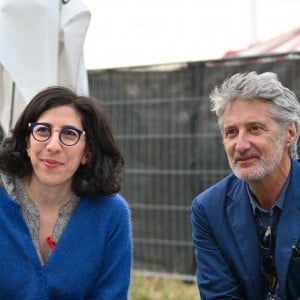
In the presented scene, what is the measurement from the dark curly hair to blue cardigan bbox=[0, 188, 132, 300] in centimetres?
8

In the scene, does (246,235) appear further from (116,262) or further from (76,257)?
(76,257)

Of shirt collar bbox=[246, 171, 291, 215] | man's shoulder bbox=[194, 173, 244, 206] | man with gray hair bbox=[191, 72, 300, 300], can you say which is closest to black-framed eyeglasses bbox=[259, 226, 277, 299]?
man with gray hair bbox=[191, 72, 300, 300]

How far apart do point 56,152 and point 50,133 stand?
92 mm

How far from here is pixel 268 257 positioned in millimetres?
3424

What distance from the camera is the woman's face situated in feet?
10.7

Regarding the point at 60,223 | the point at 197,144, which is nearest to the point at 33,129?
the point at 60,223

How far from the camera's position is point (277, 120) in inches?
134

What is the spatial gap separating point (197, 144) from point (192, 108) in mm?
327

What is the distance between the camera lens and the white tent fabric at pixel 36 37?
13.6 feet

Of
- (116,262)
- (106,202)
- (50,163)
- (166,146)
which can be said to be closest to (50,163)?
(50,163)

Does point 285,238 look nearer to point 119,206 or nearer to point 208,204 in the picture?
point 208,204

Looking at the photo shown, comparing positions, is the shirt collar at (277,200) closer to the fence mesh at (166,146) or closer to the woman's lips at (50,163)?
the woman's lips at (50,163)


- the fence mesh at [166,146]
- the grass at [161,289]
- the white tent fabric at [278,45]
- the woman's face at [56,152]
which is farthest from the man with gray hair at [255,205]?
the white tent fabric at [278,45]

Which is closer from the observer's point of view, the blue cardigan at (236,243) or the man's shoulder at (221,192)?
the blue cardigan at (236,243)
